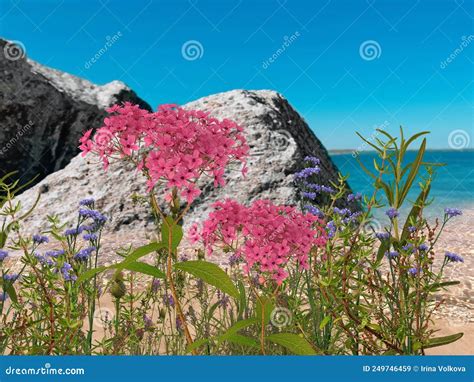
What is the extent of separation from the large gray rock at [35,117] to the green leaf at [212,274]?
7287 mm

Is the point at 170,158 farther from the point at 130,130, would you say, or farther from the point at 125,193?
the point at 125,193

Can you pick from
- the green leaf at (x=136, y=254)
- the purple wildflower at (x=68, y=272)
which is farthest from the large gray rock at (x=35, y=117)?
the green leaf at (x=136, y=254)

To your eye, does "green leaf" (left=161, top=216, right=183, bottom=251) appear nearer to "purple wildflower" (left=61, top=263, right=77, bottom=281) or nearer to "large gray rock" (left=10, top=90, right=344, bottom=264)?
"purple wildflower" (left=61, top=263, right=77, bottom=281)

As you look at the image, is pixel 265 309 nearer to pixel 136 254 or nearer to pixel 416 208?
pixel 136 254

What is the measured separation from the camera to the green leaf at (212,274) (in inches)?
80.8

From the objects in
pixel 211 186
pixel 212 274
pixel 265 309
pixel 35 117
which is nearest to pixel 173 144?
pixel 212 274

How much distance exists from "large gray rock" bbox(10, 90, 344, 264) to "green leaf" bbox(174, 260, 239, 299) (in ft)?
11.3

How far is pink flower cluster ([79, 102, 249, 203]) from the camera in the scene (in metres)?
1.92

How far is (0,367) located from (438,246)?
498 centimetres

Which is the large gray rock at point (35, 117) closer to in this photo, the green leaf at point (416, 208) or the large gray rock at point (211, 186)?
the large gray rock at point (211, 186)

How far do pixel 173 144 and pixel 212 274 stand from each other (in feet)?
1.70

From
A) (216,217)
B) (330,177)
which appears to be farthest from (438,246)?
(216,217)

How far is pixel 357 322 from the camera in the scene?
A: 2.45 meters

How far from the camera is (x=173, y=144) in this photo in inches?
78.1
